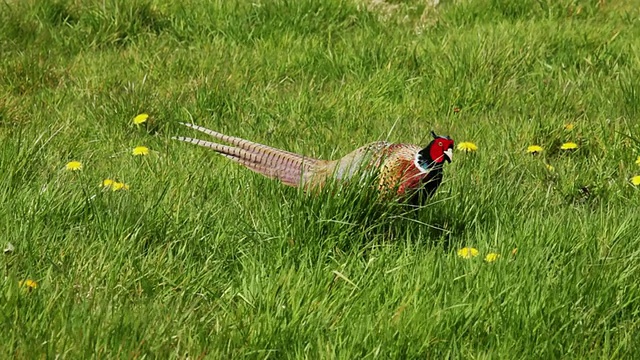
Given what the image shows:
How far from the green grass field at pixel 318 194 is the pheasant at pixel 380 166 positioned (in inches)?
3.4

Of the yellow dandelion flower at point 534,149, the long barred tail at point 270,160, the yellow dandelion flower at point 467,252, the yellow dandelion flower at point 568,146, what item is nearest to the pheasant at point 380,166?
the long barred tail at point 270,160

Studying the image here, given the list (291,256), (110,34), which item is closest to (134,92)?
(110,34)

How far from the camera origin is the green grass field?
100 inches

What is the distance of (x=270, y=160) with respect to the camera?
355cm

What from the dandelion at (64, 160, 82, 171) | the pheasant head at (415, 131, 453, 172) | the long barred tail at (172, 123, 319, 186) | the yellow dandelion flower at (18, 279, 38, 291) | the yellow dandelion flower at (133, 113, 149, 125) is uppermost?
the pheasant head at (415, 131, 453, 172)

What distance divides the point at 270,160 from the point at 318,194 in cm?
49

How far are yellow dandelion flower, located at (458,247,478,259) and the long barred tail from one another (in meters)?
0.69

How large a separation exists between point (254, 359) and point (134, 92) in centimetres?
264

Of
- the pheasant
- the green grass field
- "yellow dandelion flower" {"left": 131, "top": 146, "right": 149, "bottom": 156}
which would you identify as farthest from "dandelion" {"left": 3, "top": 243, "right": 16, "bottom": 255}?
"yellow dandelion flower" {"left": 131, "top": 146, "right": 149, "bottom": 156}

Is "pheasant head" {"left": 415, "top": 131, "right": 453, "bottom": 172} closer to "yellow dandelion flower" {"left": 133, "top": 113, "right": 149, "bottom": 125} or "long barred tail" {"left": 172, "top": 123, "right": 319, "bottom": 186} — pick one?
"long barred tail" {"left": 172, "top": 123, "right": 319, "bottom": 186}

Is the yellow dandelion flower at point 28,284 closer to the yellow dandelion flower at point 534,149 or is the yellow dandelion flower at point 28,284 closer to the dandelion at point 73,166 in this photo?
the dandelion at point 73,166

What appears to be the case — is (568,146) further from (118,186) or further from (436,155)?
(118,186)

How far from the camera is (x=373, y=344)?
8.13 feet

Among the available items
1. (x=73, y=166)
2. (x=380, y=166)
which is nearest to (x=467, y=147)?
(x=380, y=166)
